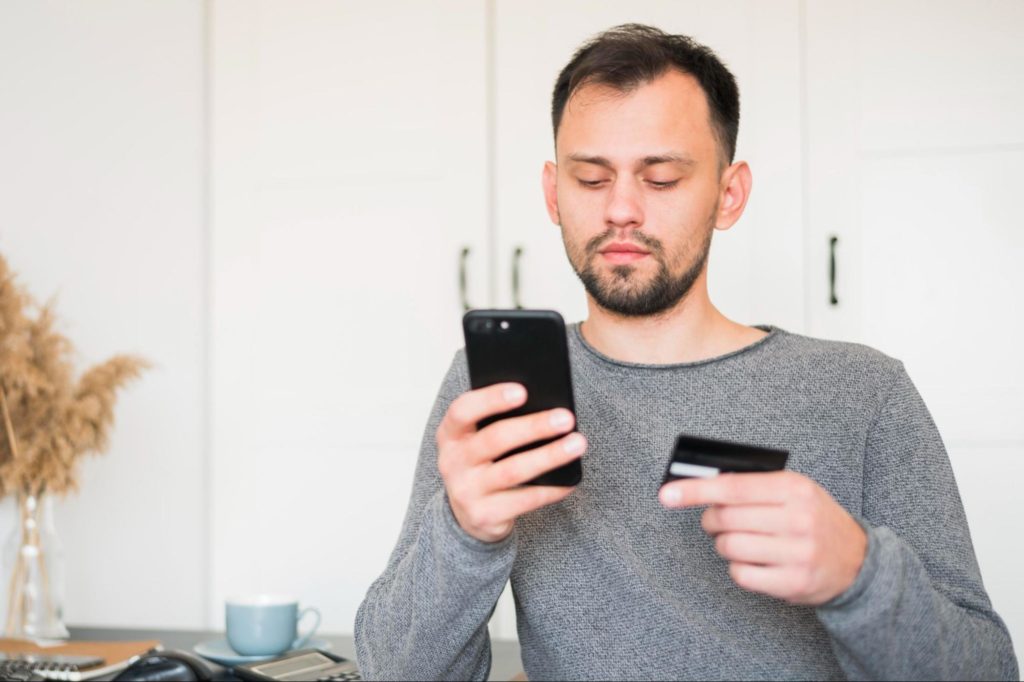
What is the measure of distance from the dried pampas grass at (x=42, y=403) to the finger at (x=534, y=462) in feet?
3.66

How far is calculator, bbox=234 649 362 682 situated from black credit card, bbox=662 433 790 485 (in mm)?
699

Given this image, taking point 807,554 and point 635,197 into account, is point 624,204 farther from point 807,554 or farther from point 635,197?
point 807,554

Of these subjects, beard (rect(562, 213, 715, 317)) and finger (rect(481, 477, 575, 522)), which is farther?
beard (rect(562, 213, 715, 317))

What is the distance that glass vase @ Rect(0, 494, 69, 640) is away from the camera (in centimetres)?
170

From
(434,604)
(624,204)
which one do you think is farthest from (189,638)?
(624,204)

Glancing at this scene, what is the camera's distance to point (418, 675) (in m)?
0.96

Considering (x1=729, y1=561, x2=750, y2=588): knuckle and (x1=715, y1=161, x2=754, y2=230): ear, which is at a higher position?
(x1=715, y1=161, x2=754, y2=230): ear

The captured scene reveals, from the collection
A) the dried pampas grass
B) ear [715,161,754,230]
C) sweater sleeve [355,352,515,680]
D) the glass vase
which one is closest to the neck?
ear [715,161,754,230]

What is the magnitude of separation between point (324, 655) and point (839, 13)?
136 centimetres

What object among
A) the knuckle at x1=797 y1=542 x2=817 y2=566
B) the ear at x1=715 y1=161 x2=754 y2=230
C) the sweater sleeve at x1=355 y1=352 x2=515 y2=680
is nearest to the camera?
the knuckle at x1=797 y1=542 x2=817 y2=566

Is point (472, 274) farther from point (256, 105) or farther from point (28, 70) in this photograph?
point (28, 70)

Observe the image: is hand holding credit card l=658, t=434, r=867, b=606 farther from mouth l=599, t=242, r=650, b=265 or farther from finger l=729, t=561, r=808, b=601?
mouth l=599, t=242, r=650, b=265

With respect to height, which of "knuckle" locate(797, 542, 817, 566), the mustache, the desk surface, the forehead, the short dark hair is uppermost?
Answer: the short dark hair

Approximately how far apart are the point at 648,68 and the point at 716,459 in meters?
0.59
